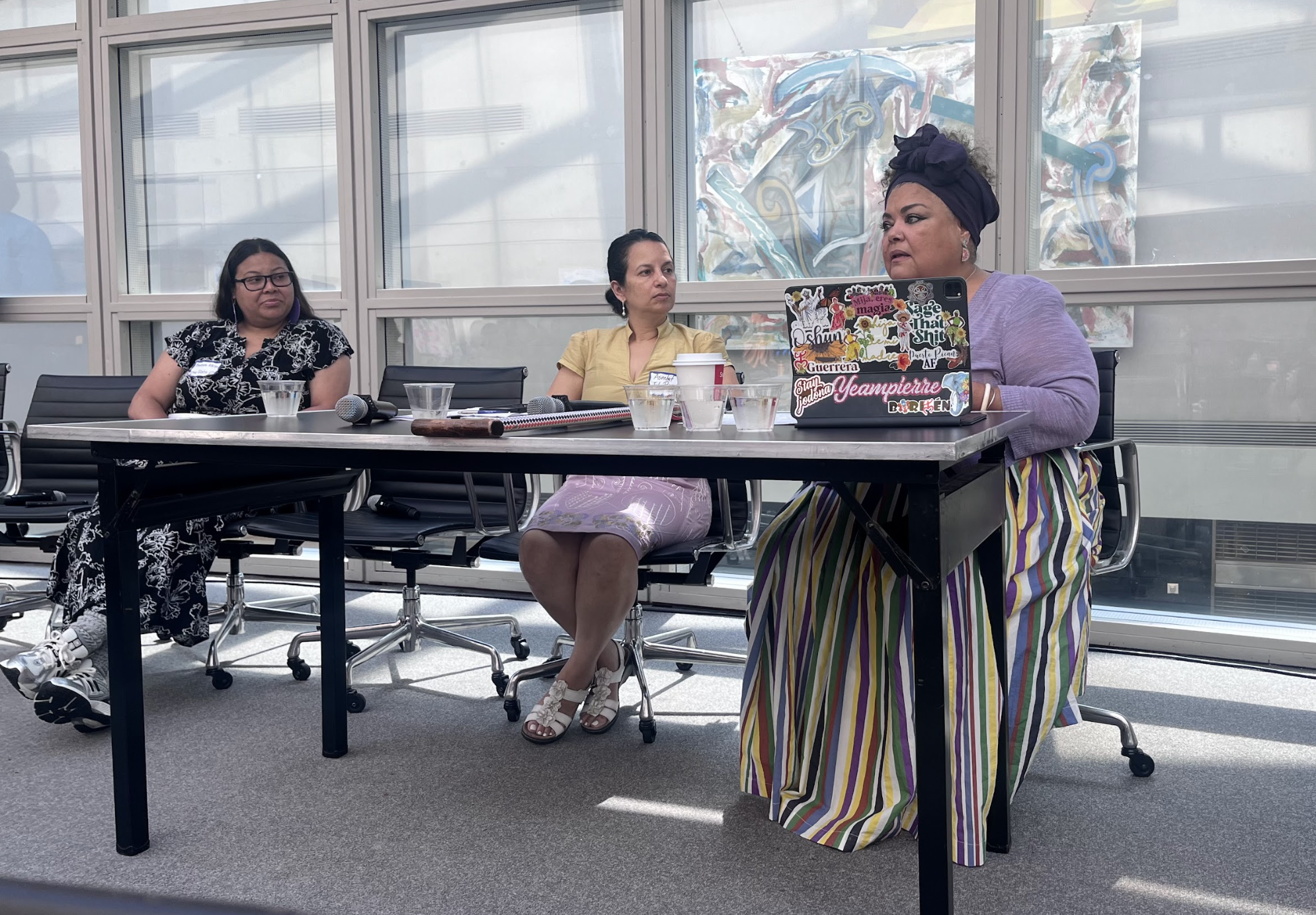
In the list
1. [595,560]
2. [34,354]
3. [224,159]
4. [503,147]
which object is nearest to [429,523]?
[595,560]

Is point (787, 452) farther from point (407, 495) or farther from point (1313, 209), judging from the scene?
point (1313, 209)

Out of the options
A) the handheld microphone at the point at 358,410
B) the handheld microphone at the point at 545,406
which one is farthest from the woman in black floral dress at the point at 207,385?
the handheld microphone at the point at 545,406

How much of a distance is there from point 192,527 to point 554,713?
3.61ft

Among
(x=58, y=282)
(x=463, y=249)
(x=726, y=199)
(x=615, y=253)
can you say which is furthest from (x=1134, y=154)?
(x=58, y=282)

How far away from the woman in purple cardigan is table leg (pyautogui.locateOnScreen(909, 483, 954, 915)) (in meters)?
0.34

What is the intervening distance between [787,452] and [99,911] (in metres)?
1.32

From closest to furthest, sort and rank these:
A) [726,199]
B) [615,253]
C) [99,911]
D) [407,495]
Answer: [99,911] → [615,253] → [407,495] → [726,199]

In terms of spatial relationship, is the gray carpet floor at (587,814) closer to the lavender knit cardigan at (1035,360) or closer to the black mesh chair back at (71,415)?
the lavender knit cardigan at (1035,360)

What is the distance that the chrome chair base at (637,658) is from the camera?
280 centimetres

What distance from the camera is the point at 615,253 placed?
3160 mm

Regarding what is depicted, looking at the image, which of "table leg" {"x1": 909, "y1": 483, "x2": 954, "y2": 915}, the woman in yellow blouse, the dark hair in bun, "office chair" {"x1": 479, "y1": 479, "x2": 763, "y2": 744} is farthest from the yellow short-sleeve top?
"table leg" {"x1": 909, "y1": 483, "x2": 954, "y2": 915}

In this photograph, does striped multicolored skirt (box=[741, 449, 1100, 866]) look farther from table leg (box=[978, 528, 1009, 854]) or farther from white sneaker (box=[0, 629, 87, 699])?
white sneaker (box=[0, 629, 87, 699])

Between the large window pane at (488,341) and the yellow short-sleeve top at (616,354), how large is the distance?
989mm

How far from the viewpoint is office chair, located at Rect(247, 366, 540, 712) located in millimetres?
2982
